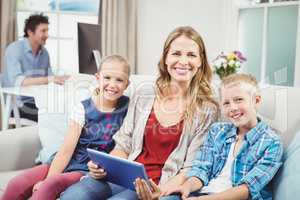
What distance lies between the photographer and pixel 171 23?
155 inches

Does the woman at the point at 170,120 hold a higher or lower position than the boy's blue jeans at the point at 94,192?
higher

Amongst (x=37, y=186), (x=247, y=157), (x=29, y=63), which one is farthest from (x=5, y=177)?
(x=29, y=63)

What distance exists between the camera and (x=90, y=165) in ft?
5.02

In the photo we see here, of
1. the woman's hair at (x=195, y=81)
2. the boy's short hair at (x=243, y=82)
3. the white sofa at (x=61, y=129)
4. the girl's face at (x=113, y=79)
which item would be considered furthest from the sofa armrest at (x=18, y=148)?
the boy's short hair at (x=243, y=82)

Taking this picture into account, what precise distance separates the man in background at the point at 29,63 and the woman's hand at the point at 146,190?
60.7 inches

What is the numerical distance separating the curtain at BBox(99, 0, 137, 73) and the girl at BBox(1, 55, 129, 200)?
7.61ft

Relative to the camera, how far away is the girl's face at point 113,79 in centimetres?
176

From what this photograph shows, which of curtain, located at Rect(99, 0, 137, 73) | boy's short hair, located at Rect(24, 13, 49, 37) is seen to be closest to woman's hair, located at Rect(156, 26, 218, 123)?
boy's short hair, located at Rect(24, 13, 49, 37)

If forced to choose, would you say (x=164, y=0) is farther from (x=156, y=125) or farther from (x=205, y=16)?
(x=156, y=125)

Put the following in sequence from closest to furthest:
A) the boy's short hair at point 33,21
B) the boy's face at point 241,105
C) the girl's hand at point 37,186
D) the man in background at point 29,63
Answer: the boy's face at point 241,105 < the girl's hand at point 37,186 < the man in background at point 29,63 < the boy's short hair at point 33,21

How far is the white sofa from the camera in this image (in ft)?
5.12

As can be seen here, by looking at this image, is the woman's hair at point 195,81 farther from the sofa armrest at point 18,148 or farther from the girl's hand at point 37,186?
the sofa armrest at point 18,148

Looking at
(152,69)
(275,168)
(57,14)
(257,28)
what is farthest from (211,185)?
(57,14)

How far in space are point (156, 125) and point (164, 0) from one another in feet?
8.44
